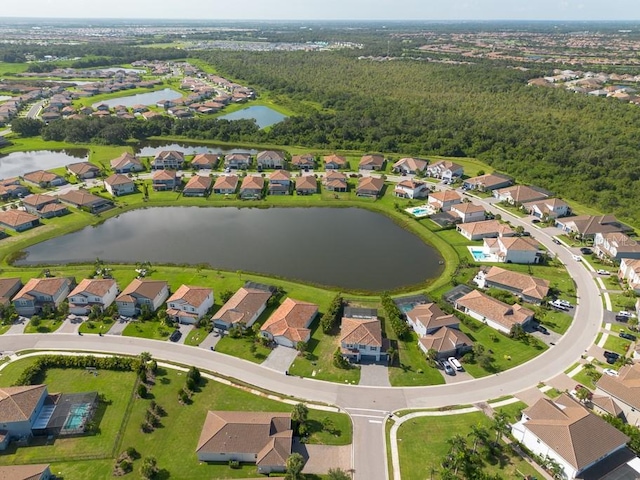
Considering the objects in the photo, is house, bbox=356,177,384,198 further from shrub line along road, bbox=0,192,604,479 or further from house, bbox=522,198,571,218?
shrub line along road, bbox=0,192,604,479

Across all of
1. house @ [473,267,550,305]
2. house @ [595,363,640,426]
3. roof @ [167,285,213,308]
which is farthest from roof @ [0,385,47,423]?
house @ [473,267,550,305]

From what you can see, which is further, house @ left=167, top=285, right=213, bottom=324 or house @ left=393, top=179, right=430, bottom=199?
house @ left=393, top=179, right=430, bottom=199

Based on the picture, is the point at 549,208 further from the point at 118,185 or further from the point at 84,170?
the point at 84,170

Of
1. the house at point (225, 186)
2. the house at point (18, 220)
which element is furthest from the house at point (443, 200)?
the house at point (18, 220)

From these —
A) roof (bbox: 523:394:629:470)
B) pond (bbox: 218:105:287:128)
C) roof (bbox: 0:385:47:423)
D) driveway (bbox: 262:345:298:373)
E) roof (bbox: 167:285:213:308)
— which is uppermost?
roof (bbox: 523:394:629:470)

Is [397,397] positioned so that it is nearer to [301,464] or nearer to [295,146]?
[301,464]

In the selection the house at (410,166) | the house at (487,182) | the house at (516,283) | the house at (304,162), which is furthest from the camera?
the house at (304,162)

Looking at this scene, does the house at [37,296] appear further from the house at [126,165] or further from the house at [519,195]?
the house at [519,195]
